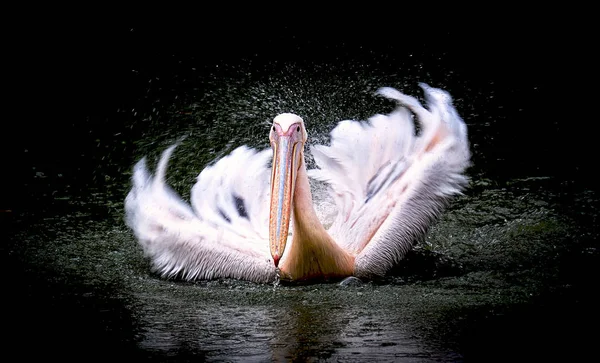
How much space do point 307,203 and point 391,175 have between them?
83cm

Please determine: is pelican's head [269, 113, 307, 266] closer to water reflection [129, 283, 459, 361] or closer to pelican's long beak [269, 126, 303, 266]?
pelican's long beak [269, 126, 303, 266]

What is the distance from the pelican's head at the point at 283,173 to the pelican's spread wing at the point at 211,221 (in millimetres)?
327

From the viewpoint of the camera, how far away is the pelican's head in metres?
3.87

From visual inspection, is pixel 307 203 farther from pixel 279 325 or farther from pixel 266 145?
pixel 266 145

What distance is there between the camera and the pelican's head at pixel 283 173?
3865 millimetres

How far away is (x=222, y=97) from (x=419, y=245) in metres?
3.66

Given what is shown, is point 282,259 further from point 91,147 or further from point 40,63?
point 40,63

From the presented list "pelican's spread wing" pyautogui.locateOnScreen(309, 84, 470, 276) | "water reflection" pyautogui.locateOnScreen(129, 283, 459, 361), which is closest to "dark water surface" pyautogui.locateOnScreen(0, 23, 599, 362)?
"water reflection" pyautogui.locateOnScreen(129, 283, 459, 361)

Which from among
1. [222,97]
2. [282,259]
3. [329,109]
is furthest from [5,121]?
[282,259]

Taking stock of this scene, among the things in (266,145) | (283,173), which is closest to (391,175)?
(283,173)

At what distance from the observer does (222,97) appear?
7.95 metres

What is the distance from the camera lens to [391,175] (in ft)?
15.6

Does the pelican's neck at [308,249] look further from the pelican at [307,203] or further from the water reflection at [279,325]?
the water reflection at [279,325]

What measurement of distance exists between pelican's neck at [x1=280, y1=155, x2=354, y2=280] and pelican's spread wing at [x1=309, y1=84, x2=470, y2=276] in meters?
0.14
